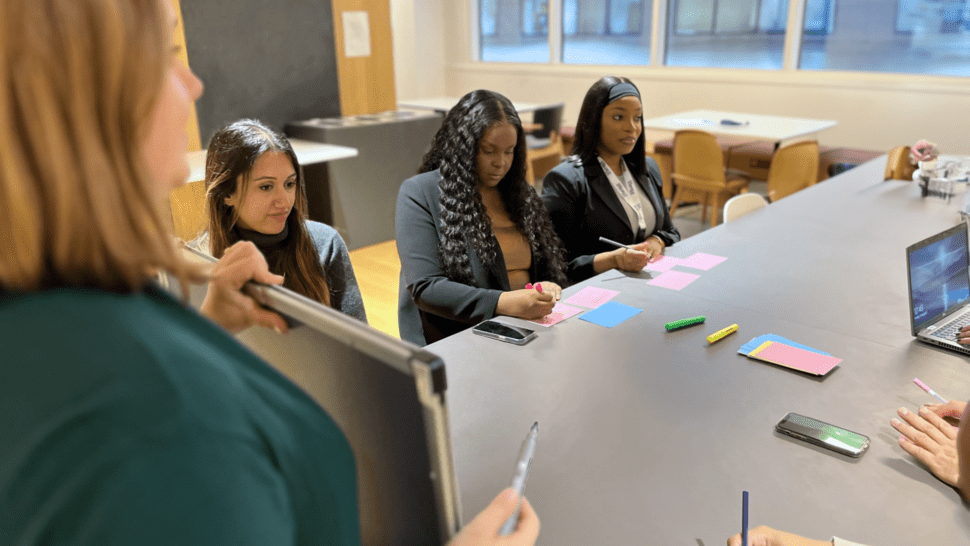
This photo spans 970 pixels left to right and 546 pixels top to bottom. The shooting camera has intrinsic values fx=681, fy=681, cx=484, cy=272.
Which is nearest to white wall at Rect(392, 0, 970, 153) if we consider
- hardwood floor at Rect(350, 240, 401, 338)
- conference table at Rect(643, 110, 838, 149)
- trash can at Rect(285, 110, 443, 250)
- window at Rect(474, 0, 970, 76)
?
window at Rect(474, 0, 970, 76)

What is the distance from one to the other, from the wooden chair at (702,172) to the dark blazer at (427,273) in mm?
3064

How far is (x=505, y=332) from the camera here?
1.77 m

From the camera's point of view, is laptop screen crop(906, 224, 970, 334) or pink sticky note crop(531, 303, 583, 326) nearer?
laptop screen crop(906, 224, 970, 334)

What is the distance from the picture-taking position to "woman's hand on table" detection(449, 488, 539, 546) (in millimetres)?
633

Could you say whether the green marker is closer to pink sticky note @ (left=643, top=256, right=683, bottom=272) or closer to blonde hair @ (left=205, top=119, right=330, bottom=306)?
pink sticky note @ (left=643, top=256, right=683, bottom=272)

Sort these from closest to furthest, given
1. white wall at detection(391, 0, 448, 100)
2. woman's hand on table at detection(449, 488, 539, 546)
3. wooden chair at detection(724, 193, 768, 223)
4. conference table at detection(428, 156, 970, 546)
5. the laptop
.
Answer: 1. woman's hand on table at detection(449, 488, 539, 546)
2. conference table at detection(428, 156, 970, 546)
3. the laptop
4. wooden chair at detection(724, 193, 768, 223)
5. white wall at detection(391, 0, 448, 100)

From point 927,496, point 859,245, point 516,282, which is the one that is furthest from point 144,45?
point 859,245

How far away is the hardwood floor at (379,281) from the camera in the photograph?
3.69 m

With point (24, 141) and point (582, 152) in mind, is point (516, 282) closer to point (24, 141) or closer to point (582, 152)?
point (582, 152)

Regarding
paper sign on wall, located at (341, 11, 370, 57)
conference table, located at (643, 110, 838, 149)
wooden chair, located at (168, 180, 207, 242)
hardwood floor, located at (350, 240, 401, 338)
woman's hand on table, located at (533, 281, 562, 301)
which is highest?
paper sign on wall, located at (341, 11, 370, 57)

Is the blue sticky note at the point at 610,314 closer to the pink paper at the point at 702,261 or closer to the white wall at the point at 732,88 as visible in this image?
the pink paper at the point at 702,261

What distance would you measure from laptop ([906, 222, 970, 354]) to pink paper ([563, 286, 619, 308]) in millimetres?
775

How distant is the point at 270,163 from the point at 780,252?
179 cm

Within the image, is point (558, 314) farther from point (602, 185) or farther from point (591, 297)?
point (602, 185)
